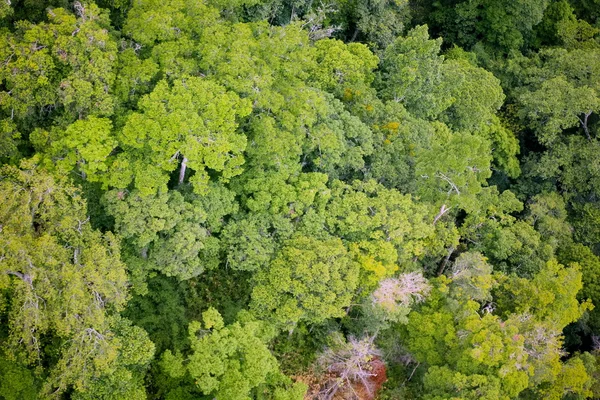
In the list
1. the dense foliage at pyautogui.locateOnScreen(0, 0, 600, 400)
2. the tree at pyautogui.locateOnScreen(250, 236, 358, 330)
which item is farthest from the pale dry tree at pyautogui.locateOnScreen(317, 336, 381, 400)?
the tree at pyautogui.locateOnScreen(250, 236, 358, 330)

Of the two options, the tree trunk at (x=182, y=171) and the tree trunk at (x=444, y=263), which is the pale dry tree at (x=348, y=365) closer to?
the tree trunk at (x=444, y=263)

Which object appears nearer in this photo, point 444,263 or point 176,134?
point 176,134

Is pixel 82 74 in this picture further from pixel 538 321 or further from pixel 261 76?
pixel 538 321

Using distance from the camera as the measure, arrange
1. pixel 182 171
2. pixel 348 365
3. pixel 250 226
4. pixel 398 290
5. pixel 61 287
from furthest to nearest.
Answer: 1. pixel 398 290
2. pixel 250 226
3. pixel 182 171
4. pixel 348 365
5. pixel 61 287

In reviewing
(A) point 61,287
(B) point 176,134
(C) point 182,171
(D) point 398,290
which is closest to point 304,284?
(D) point 398,290

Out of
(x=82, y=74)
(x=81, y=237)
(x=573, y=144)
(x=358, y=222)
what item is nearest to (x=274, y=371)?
(x=358, y=222)

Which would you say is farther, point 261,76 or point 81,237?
point 261,76

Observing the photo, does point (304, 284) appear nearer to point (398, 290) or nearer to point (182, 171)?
point (398, 290)
